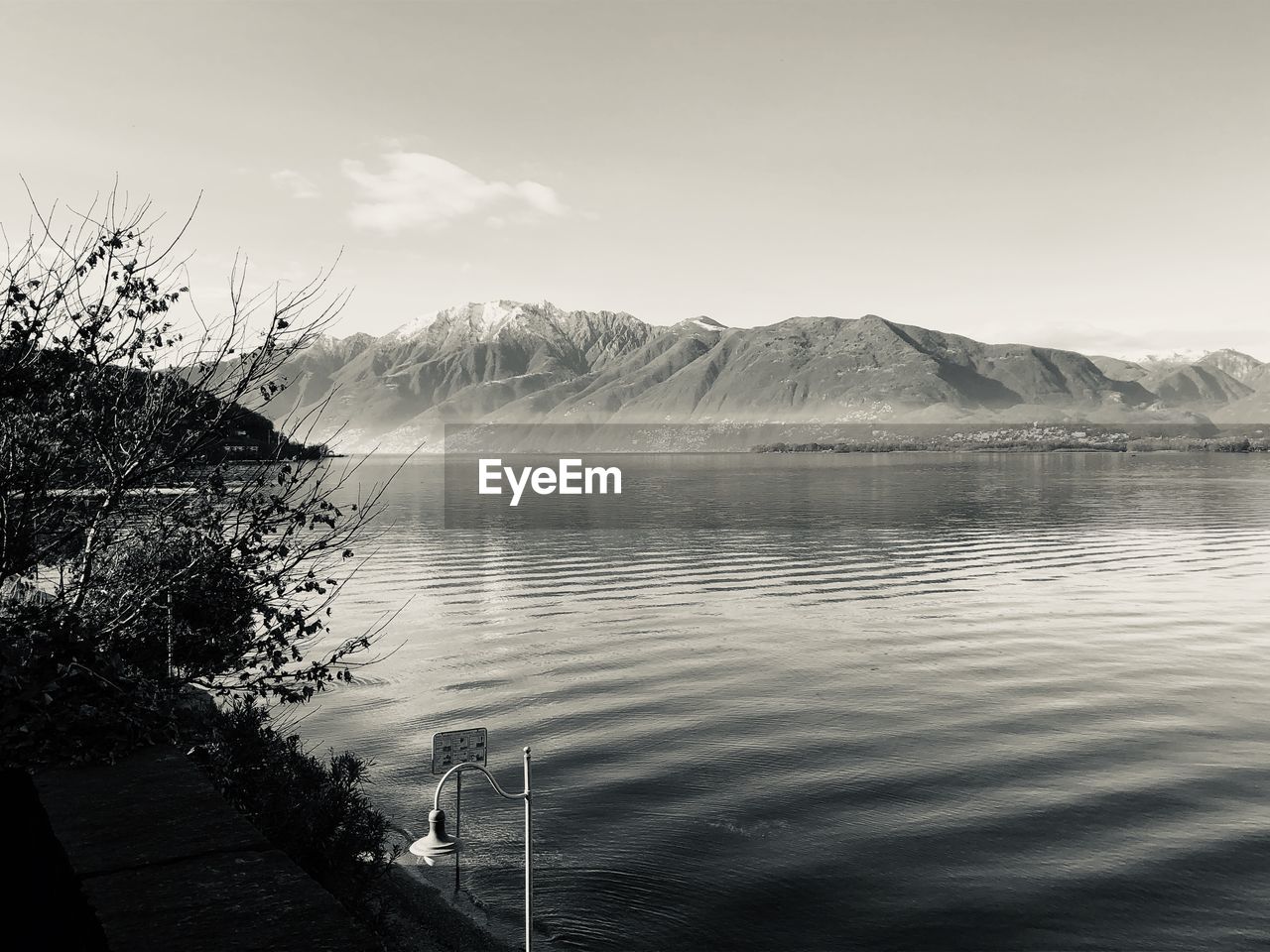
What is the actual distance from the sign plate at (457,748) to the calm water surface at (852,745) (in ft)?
13.5

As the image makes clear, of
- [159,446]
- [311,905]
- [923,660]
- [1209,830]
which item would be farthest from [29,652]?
[923,660]

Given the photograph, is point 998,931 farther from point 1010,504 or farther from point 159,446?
point 1010,504

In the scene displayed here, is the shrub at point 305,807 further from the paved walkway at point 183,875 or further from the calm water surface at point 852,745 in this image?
the paved walkway at point 183,875

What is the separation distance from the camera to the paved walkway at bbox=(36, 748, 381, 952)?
5312 millimetres

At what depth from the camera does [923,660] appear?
133 feet

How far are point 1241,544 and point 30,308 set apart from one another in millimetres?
97375

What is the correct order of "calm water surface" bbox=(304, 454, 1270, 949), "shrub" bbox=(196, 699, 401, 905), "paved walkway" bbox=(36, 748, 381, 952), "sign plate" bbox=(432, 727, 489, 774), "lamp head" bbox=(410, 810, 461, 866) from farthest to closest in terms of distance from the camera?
"calm water surface" bbox=(304, 454, 1270, 949) < "lamp head" bbox=(410, 810, 461, 866) < "sign plate" bbox=(432, 727, 489, 774) < "shrub" bbox=(196, 699, 401, 905) < "paved walkway" bbox=(36, 748, 381, 952)

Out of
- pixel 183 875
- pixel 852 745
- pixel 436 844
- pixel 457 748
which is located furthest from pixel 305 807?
pixel 852 745

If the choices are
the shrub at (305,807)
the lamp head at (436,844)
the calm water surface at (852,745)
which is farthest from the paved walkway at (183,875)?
the calm water surface at (852,745)

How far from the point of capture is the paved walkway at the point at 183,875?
5312mm

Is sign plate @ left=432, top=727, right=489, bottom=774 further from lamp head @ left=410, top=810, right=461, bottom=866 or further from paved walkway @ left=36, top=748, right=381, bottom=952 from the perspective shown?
paved walkway @ left=36, top=748, right=381, bottom=952

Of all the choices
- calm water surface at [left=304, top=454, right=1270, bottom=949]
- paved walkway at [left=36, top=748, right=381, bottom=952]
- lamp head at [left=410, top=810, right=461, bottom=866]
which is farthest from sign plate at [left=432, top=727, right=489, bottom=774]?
paved walkway at [left=36, top=748, right=381, bottom=952]

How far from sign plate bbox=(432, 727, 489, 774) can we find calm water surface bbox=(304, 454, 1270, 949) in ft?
13.5

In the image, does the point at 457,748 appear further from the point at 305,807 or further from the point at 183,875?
the point at 183,875
